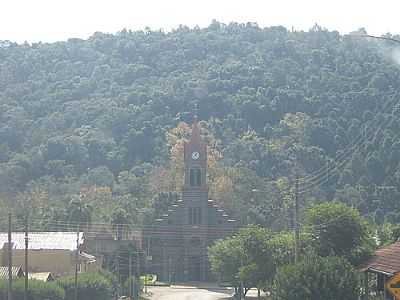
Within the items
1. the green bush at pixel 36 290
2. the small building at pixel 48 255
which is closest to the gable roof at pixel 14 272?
the green bush at pixel 36 290

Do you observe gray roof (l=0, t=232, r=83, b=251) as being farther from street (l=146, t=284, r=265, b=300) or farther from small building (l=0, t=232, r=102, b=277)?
street (l=146, t=284, r=265, b=300)

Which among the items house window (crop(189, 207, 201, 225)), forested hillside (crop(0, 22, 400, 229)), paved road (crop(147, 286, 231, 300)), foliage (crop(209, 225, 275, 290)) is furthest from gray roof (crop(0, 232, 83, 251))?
house window (crop(189, 207, 201, 225))

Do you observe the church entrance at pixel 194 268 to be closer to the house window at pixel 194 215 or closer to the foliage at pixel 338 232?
the house window at pixel 194 215

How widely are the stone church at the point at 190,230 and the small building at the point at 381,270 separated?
5226 cm

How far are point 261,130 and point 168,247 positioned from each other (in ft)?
→ 187

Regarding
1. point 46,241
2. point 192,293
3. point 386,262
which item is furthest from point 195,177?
point 386,262

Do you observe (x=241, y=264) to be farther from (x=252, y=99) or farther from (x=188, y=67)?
(x=188, y=67)

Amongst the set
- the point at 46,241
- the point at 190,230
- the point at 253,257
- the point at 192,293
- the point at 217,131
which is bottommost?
the point at 192,293

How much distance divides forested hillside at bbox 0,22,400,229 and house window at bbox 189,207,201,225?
7.15 metres

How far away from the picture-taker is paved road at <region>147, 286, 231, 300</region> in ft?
249

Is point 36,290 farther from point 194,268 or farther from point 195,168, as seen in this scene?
point 195,168

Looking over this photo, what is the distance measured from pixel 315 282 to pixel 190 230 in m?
61.0

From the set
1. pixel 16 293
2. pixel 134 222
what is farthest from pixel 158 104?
pixel 16 293

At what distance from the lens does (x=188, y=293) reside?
81812 mm
